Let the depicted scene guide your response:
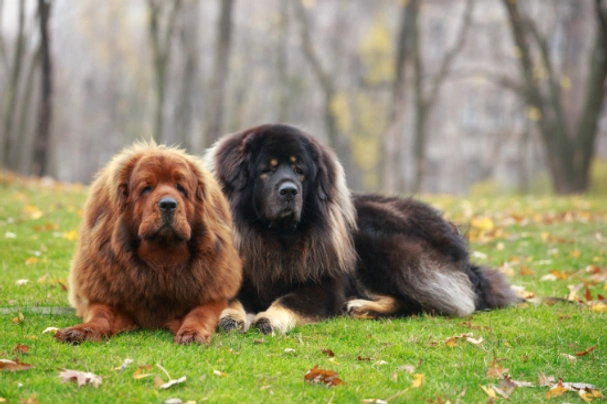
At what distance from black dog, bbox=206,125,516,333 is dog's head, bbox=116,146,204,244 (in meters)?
0.92

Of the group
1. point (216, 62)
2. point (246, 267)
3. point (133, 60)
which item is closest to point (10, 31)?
point (133, 60)

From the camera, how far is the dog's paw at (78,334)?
422cm

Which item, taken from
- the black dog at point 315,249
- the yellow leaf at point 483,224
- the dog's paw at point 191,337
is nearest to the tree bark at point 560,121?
the yellow leaf at point 483,224

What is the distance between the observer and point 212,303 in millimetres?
4832

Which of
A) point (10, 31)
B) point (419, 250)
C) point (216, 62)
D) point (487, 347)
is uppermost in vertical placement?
point (10, 31)

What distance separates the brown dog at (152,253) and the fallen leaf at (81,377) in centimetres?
73

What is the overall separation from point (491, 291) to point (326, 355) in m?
2.45

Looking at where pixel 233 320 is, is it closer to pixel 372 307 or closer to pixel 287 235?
pixel 287 235

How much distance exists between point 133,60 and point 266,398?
1427 inches

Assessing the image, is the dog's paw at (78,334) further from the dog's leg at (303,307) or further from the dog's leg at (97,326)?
the dog's leg at (303,307)

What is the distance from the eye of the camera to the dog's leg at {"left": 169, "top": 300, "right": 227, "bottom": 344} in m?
4.38

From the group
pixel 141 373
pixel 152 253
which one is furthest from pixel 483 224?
pixel 141 373

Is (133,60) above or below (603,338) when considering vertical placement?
above

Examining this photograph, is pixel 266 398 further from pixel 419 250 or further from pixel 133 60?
pixel 133 60
